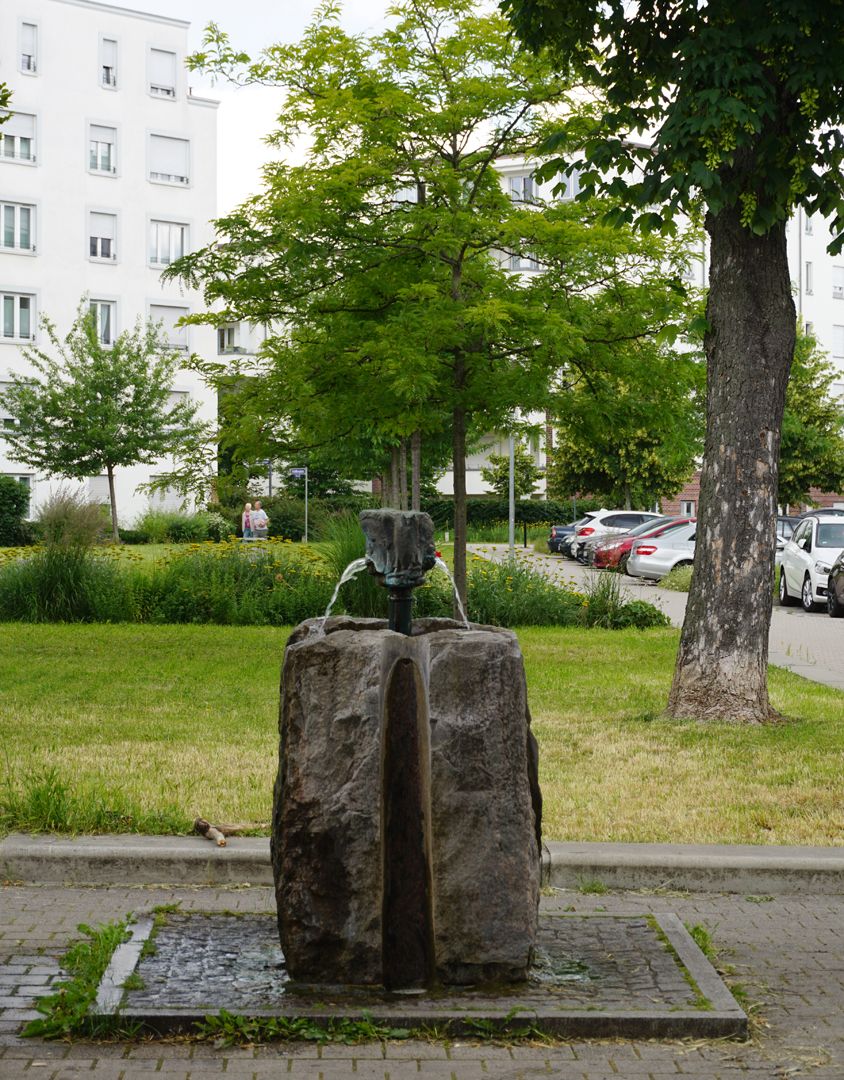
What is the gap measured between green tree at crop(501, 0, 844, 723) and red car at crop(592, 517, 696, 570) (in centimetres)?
2350

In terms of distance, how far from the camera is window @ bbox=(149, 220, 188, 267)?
186ft

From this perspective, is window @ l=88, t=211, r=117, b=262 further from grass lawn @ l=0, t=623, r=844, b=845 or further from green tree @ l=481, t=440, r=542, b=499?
grass lawn @ l=0, t=623, r=844, b=845

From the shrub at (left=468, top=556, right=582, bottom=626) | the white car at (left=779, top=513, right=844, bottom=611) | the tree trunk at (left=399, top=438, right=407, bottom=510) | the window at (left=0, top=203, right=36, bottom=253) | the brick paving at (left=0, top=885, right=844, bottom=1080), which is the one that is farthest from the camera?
the window at (left=0, top=203, right=36, bottom=253)

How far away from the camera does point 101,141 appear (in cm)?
5544

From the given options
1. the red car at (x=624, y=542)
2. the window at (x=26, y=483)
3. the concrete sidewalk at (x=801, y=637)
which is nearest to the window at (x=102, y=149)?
the window at (x=26, y=483)

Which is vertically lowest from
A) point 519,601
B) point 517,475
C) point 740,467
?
point 519,601

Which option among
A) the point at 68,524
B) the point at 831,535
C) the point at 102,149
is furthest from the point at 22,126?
the point at 831,535

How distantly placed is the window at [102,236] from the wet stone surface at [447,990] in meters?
52.3

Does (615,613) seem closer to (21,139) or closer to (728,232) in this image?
(728,232)

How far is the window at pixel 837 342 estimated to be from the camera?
80438 mm

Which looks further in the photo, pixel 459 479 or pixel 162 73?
pixel 162 73

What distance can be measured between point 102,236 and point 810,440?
89.7 feet

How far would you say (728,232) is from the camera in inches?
425

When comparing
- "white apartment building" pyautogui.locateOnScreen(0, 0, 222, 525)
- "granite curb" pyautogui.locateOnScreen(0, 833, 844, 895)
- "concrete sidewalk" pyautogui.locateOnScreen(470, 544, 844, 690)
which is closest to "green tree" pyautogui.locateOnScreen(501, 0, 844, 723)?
"concrete sidewalk" pyautogui.locateOnScreen(470, 544, 844, 690)
